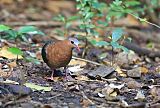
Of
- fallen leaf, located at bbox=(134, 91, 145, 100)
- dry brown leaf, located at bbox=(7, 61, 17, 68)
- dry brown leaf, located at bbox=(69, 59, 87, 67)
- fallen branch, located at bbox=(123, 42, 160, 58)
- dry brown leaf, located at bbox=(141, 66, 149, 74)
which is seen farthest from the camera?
fallen branch, located at bbox=(123, 42, 160, 58)

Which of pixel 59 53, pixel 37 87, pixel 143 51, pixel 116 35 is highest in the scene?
pixel 116 35

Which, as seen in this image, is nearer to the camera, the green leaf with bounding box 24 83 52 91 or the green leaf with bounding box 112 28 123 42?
the green leaf with bounding box 24 83 52 91

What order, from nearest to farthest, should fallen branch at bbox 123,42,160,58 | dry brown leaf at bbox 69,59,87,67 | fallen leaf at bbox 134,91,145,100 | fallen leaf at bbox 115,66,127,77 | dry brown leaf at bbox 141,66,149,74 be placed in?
fallen leaf at bbox 134,91,145,100, fallen leaf at bbox 115,66,127,77, dry brown leaf at bbox 141,66,149,74, dry brown leaf at bbox 69,59,87,67, fallen branch at bbox 123,42,160,58

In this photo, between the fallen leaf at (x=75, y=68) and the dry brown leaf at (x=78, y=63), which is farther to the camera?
the dry brown leaf at (x=78, y=63)

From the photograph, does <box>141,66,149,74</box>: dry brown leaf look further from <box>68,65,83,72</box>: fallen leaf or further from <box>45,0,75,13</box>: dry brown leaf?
<box>45,0,75,13</box>: dry brown leaf

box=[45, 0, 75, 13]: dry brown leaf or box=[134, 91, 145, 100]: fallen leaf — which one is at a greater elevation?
box=[45, 0, 75, 13]: dry brown leaf

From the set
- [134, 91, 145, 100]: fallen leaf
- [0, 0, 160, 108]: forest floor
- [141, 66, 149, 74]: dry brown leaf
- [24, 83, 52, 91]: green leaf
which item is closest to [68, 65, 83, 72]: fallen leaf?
[0, 0, 160, 108]: forest floor

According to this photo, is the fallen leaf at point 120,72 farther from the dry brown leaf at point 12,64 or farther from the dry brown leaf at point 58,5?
the dry brown leaf at point 58,5

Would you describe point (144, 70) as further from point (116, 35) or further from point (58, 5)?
point (58, 5)

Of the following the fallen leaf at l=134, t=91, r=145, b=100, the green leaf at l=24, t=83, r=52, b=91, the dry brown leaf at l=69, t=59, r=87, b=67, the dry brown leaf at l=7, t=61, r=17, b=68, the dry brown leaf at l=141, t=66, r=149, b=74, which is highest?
the dry brown leaf at l=7, t=61, r=17, b=68

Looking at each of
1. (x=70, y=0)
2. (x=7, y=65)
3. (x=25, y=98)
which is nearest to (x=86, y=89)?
(x=25, y=98)

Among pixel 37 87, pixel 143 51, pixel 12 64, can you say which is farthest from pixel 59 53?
pixel 143 51

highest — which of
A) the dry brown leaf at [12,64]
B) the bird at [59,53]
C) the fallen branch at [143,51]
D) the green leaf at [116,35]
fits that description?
the green leaf at [116,35]

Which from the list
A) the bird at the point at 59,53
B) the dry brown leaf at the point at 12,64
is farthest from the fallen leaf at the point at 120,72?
the dry brown leaf at the point at 12,64
